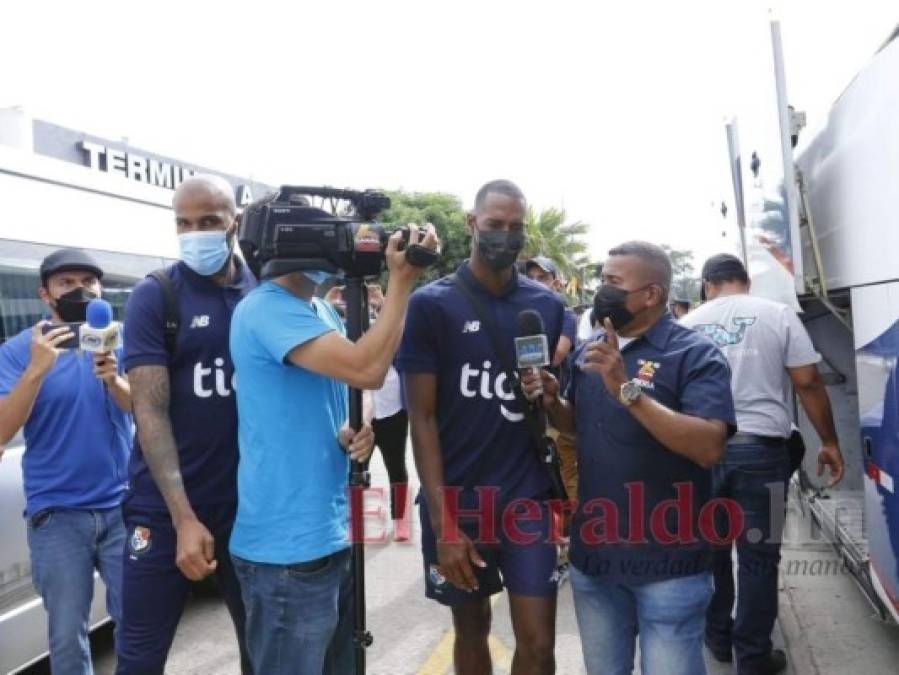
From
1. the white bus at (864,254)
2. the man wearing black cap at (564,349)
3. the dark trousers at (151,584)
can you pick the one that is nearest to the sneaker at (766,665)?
the white bus at (864,254)

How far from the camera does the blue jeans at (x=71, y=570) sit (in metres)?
3.08

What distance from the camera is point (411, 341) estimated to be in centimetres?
295

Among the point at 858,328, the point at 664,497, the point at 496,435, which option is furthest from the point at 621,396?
the point at 858,328

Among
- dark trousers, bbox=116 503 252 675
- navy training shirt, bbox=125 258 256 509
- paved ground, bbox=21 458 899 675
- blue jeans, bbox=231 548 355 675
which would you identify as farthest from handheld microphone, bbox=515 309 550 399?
paved ground, bbox=21 458 899 675

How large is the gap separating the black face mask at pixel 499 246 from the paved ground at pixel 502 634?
227cm

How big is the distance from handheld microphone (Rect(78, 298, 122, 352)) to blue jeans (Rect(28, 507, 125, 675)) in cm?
69

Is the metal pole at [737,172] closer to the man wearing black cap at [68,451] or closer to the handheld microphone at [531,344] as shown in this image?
the handheld microphone at [531,344]

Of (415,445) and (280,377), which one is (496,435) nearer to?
(415,445)

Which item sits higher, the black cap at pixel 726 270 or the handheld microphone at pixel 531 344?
the black cap at pixel 726 270

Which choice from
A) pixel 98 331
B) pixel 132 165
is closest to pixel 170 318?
pixel 98 331

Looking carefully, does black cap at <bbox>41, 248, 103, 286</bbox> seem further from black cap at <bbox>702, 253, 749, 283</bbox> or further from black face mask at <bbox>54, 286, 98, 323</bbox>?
black cap at <bbox>702, 253, 749, 283</bbox>

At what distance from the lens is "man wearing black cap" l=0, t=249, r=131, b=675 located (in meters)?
3.07

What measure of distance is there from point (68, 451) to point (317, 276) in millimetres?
1493

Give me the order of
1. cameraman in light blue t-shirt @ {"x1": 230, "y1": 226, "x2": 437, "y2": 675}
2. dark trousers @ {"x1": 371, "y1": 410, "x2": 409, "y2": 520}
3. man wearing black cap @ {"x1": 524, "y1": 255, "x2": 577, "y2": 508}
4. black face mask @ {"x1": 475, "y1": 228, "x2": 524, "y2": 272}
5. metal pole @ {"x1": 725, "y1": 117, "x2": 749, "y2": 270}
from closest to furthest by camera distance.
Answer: cameraman in light blue t-shirt @ {"x1": 230, "y1": 226, "x2": 437, "y2": 675} < black face mask @ {"x1": 475, "y1": 228, "x2": 524, "y2": 272} < man wearing black cap @ {"x1": 524, "y1": 255, "x2": 577, "y2": 508} < dark trousers @ {"x1": 371, "y1": 410, "x2": 409, "y2": 520} < metal pole @ {"x1": 725, "y1": 117, "x2": 749, "y2": 270}
